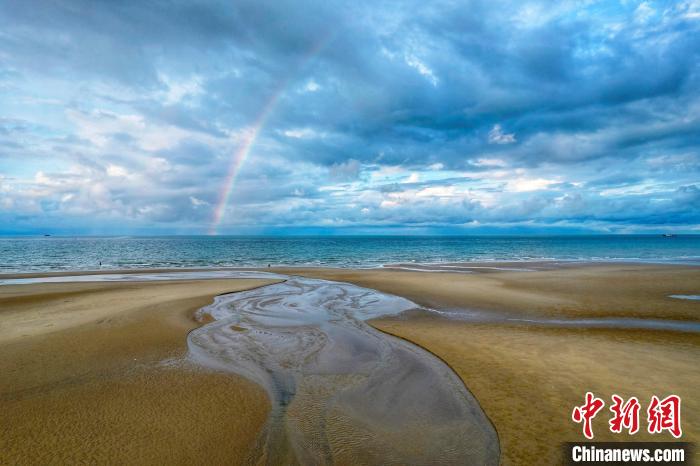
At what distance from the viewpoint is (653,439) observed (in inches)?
273

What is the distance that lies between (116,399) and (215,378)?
8.12 ft

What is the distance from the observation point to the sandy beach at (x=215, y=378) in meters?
6.96

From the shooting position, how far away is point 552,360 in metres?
11.2

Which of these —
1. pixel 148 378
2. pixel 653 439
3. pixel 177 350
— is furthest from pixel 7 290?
pixel 653 439

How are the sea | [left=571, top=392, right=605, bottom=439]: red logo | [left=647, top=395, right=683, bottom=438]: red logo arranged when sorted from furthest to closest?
the sea < [left=571, top=392, right=605, bottom=439]: red logo < [left=647, top=395, right=683, bottom=438]: red logo

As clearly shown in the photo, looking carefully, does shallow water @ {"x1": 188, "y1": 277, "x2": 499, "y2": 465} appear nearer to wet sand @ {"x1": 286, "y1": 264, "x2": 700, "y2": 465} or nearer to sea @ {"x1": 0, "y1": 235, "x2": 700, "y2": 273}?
wet sand @ {"x1": 286, "y1": 264, "x2": 700, "y2": 465}

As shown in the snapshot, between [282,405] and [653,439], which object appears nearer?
[653,439]

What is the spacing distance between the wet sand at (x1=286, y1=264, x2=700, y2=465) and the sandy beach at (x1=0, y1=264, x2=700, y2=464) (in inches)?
1.7

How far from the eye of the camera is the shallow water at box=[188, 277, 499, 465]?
679cm

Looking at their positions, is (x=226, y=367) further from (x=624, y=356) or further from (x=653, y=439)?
(x=624, y=356)

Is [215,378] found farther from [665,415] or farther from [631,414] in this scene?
[665,415]

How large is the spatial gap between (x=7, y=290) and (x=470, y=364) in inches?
1443

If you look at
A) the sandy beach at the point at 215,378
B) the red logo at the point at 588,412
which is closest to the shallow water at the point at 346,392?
the sandy beach at the point at 215,378

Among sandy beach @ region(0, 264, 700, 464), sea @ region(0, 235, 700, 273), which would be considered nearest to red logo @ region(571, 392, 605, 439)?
sandy beach @ region(0, 264, 700, 464)
